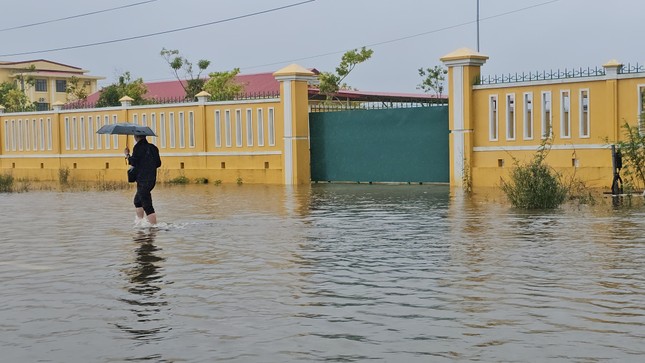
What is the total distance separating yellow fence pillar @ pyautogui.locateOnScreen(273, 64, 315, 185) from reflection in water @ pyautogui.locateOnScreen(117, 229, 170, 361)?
55.6ft

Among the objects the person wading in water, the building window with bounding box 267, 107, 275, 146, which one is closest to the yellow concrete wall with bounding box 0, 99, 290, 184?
the building window with bounding box 267, 107, 275, 146

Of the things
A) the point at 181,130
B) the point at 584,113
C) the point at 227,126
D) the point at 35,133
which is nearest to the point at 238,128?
the point at 227,126

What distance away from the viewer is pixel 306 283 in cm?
960

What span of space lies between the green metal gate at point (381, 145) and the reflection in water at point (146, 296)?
49.8 feet

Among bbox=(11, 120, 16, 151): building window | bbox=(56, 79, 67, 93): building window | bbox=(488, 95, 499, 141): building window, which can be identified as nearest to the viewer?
bbox=(488, 95, 499, 141): building window

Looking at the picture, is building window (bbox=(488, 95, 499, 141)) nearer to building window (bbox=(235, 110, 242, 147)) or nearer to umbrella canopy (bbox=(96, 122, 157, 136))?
building window (bbox=(235, 110, 242, 147))

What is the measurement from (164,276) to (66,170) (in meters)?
27.8

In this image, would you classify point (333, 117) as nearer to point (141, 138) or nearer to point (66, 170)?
point (66, 170)

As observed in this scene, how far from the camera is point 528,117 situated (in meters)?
25.7

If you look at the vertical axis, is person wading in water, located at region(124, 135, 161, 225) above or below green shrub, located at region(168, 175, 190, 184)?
above

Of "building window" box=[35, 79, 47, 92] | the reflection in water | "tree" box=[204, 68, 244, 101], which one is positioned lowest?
the reflection in water

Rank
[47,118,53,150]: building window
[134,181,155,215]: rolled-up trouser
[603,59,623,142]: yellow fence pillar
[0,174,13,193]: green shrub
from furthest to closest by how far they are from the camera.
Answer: [47,118,53,150]: building window → [0,174,13,193]: green shrub → [603,59,623,142]: yellow fence pillar → [134,181,155,215]: rolled-up trouser

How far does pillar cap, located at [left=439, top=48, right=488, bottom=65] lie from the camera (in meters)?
26.2

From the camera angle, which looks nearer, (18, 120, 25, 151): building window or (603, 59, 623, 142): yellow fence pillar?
(603, 59, 623, 142): yellow fence pillar
